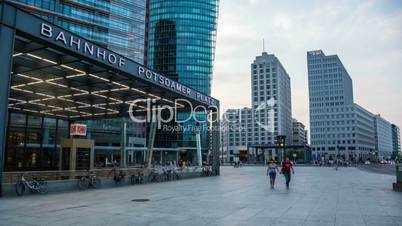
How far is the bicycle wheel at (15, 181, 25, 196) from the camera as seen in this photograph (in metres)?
16.5

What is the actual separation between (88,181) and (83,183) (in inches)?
16.1

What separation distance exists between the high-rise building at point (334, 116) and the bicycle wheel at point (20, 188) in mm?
163385

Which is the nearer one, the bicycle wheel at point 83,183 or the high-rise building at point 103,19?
the bicycle wheel at point 83,183

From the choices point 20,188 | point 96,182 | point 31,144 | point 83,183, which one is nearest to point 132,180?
point 96,182

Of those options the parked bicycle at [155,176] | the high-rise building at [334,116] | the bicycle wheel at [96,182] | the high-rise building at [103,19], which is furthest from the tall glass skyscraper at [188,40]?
the bicycle wheel at [96,182]

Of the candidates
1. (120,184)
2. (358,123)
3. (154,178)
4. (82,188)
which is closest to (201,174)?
(154,178)

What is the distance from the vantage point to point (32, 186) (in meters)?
17.5

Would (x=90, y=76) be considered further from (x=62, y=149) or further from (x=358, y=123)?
(x=358, y=123)

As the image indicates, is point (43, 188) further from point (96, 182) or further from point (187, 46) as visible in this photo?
point (187, 46)

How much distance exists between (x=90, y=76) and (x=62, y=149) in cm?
751

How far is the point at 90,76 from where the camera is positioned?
77.7ft

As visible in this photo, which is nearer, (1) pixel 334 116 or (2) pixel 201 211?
(2) pixel 201 211

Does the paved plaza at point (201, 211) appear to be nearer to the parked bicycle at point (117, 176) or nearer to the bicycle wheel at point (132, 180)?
the parked bicycle at point (117, 176)

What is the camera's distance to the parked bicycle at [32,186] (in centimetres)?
1664
